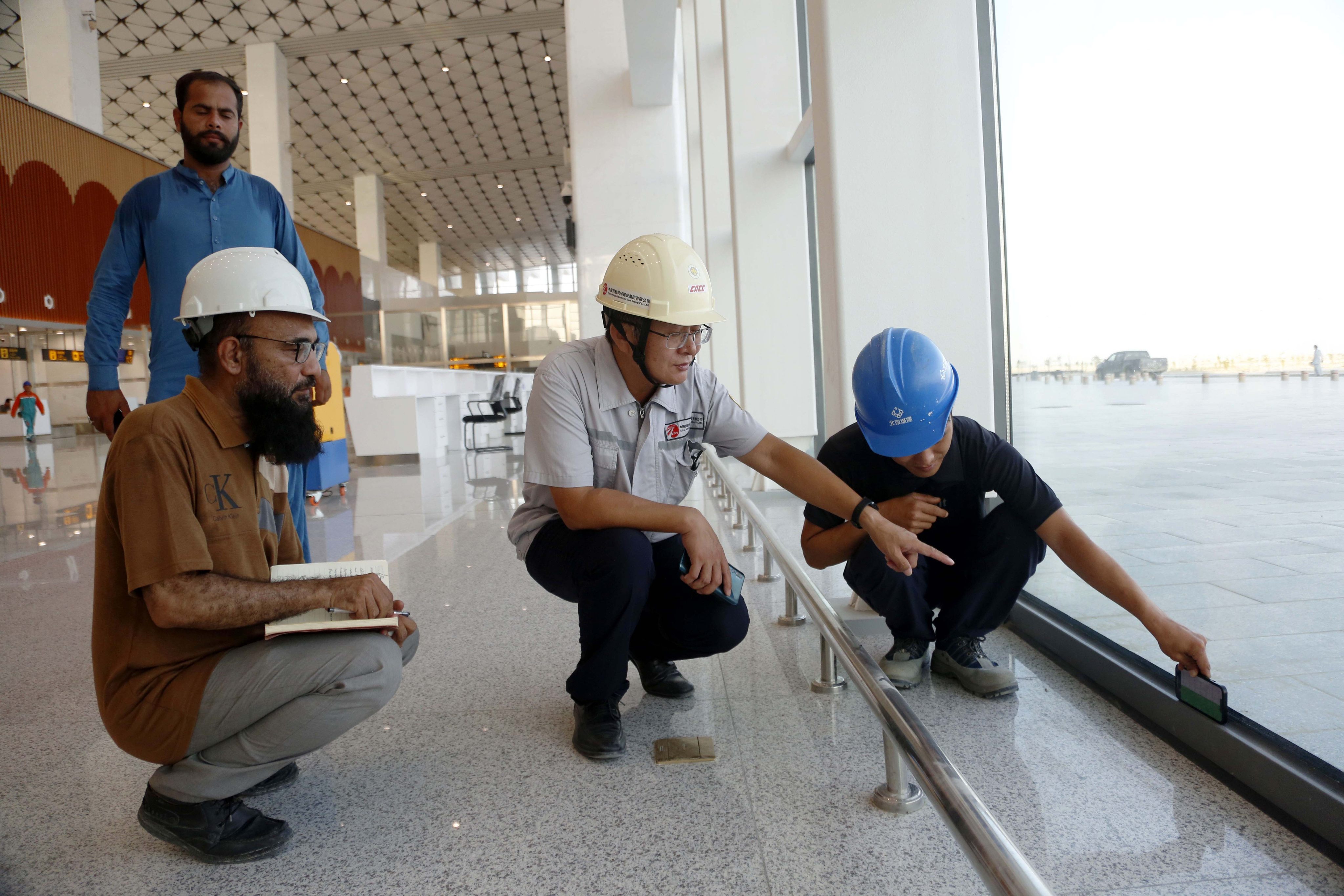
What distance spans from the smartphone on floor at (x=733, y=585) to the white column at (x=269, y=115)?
13.9 metres

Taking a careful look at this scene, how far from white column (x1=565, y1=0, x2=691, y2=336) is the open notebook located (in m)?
7.77

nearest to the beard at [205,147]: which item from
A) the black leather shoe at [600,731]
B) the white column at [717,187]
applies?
the black leather shoe at [600,731]

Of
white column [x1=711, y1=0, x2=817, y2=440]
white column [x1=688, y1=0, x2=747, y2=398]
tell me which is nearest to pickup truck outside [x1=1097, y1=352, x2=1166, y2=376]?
white column [x1=711, y1=0, x2=817, y2=440]

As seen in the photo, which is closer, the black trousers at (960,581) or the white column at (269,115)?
the black trousers at (960,581)

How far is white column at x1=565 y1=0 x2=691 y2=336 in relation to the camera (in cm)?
941

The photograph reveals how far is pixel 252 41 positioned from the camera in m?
16.5

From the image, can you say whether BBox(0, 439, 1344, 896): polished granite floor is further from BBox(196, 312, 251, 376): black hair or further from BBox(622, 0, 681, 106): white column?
BBox(622, 0, 681, 106): white column

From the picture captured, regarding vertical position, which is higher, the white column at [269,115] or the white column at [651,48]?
the white column at [269,115]

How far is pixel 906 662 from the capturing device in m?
2.38

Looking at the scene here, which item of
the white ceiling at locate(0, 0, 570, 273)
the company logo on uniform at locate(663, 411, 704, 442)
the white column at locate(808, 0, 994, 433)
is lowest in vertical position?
the company logo on uniform at locate(663, 411, 704, 442)

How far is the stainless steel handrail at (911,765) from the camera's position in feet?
3.28

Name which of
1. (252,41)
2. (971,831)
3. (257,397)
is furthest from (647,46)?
(252,41)

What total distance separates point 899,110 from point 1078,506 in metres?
1.46

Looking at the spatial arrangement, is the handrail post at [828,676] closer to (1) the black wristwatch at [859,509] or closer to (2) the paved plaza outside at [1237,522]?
(1) the black wristwatch at [859,509]
